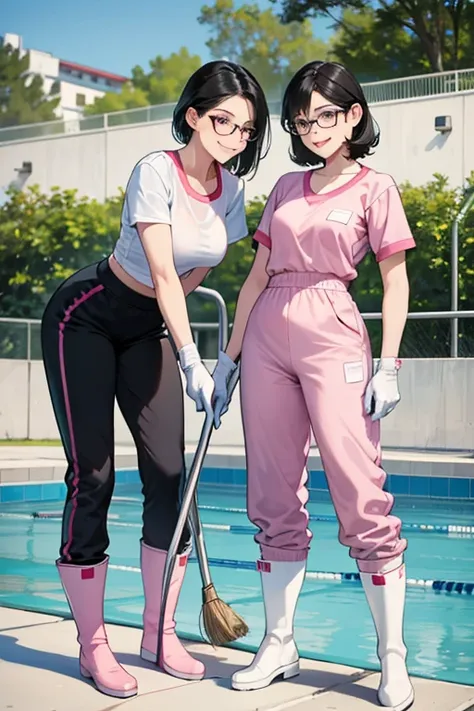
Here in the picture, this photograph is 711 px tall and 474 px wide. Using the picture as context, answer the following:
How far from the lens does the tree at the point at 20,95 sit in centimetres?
2423

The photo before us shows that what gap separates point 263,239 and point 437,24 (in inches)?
730

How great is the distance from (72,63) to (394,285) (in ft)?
79.7

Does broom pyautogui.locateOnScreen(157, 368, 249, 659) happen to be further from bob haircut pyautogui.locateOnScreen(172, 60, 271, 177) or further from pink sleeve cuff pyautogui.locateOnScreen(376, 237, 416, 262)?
bob haircut pyautogui.locateOnScreen(172, 60, 271, 177)

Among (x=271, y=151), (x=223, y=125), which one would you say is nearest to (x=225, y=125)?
(x=223, y=125)

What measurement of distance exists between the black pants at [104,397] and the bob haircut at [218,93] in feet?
1.46

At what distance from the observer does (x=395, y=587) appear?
105 inches

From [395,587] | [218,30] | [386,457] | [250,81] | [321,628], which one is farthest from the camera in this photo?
[218,30]

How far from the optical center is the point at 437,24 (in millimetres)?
20188

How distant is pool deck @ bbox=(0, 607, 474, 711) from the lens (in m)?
2.59

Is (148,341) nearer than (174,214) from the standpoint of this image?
No

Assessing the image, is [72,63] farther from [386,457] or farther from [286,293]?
[286,293]

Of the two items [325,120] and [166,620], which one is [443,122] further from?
[166,620]

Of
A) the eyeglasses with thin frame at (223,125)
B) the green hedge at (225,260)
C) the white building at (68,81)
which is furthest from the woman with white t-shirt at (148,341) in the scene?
the white building at (68,81)

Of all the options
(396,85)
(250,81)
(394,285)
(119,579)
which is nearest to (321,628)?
(119,579)
